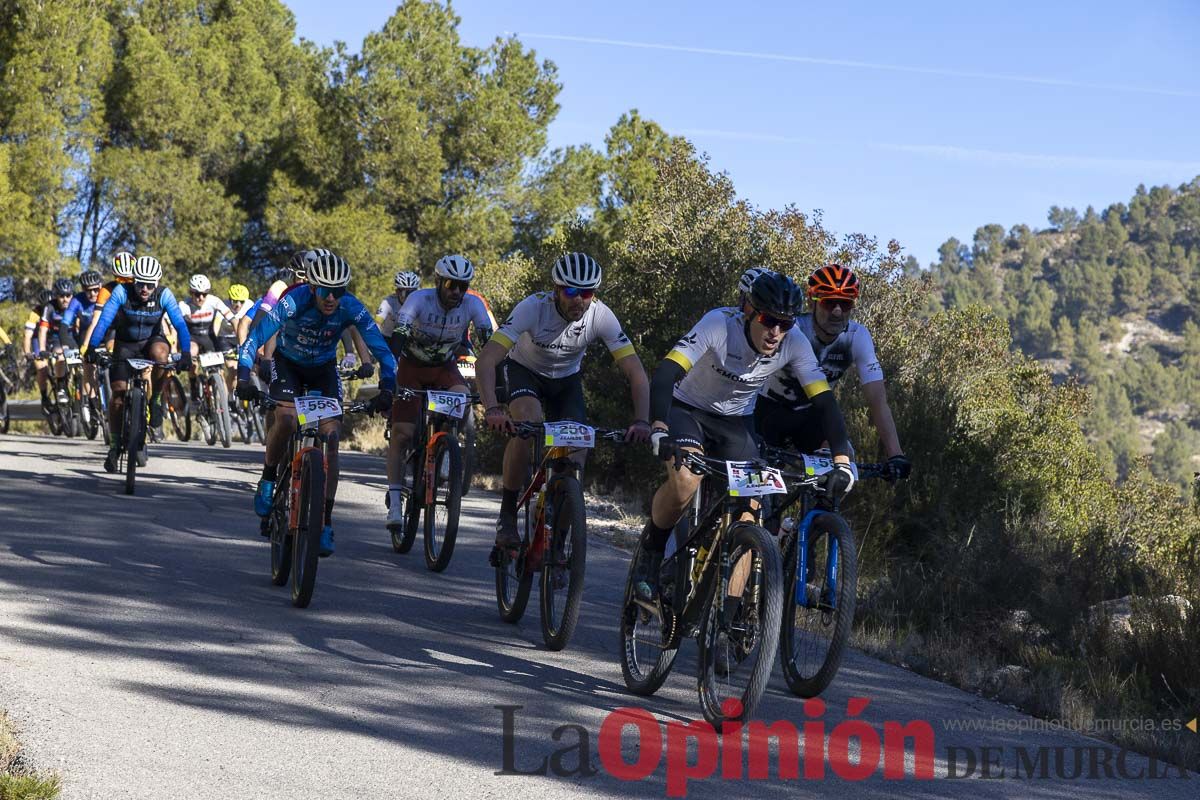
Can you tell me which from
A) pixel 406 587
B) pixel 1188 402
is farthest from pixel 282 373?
pixel 1188 402

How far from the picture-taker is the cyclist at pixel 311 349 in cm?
894

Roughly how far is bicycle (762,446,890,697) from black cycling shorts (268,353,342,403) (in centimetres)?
369

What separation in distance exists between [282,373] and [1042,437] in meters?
9.06

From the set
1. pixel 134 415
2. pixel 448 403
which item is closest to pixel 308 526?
pixel 448 403

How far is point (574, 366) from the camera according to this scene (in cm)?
882

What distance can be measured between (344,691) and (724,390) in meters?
2.47

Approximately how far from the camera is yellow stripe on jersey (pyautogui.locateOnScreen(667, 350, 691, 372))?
6789 millimetres

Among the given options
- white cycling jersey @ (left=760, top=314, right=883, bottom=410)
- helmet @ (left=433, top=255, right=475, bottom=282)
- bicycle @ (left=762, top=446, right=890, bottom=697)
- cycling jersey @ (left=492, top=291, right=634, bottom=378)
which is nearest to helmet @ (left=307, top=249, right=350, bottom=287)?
cycling jersey @ (left=492, top=291, right=634, bottom=378)

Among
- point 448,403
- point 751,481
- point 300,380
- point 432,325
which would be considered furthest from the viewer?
point 432,325

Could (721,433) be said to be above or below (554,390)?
below

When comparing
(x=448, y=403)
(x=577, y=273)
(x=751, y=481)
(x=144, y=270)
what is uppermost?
(x=144, y=270)

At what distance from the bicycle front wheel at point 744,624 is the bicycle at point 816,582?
Answer: 44cm

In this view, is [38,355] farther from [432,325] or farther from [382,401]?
[382,401]

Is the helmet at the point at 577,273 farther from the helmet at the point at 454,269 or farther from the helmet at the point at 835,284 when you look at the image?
the helmet at the point at 454,269
